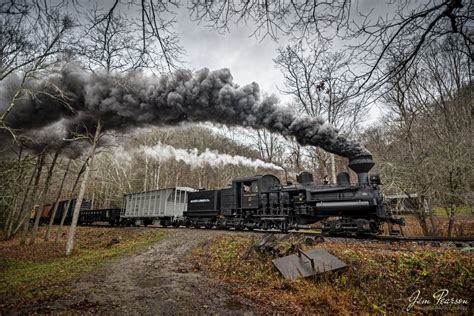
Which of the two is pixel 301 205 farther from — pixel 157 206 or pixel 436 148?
pixel 157 206

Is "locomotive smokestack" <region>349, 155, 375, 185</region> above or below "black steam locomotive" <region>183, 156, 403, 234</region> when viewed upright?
above

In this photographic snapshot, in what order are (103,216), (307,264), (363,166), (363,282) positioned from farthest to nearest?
(103,216) → (363,166) → (307,264) → (363,282)

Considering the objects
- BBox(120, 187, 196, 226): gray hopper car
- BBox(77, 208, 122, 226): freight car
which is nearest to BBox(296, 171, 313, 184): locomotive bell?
BBox(120, 187, 196, 226): gray hopper car

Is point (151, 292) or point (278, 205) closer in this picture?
point (151, 292)

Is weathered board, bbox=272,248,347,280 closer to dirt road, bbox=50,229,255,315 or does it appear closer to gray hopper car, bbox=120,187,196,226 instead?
dirt road, bbox=50,229,255,315

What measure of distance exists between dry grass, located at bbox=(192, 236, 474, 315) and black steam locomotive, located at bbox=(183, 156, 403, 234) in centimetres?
279

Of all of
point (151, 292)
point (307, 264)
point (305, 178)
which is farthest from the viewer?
point (305, 178)

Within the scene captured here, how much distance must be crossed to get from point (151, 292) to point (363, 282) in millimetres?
4637

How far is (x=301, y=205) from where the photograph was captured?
426 inches

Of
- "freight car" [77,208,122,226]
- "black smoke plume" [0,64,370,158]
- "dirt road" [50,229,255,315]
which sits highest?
"black smoke plume" [0,64,370,158]

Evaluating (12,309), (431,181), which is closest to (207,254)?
(12,309)

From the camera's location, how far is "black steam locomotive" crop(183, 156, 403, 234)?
912 cm

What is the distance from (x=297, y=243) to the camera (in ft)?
23.1

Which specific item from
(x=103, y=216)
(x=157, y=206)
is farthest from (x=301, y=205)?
(x=103, y=216)
